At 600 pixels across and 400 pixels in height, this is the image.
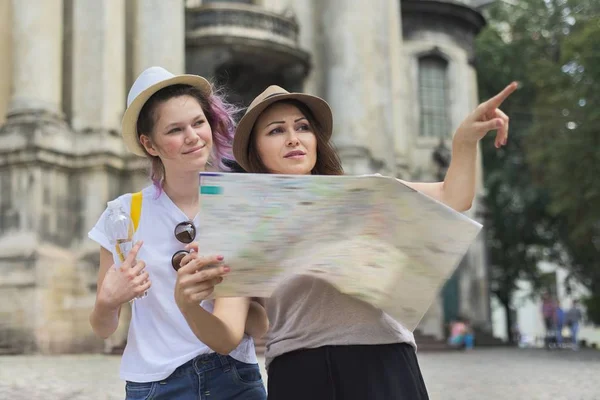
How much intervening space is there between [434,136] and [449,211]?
25.2 m

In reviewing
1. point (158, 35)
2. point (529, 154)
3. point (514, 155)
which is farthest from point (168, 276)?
point (514, 155)

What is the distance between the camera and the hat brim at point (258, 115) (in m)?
2.73

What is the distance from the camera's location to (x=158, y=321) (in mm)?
2750

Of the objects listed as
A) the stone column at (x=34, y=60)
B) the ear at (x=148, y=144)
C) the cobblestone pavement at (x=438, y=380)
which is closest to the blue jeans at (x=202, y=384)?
the ear at (x=148, y=144)

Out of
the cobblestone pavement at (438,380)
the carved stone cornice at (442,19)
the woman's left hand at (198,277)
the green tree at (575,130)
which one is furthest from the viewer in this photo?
the carved stone cornice at (442,19)

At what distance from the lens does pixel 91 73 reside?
17.3 m

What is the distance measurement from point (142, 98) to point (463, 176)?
1.04 meters

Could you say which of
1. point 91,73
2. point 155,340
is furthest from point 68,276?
point 155,340

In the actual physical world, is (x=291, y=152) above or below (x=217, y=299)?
above

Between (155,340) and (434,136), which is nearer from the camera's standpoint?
(155,340)

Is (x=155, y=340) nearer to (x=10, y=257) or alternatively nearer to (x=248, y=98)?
(x=10, y=257)

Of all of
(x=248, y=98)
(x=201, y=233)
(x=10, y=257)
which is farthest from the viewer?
(x=248, y=98)

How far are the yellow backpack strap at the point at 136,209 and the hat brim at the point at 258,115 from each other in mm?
350

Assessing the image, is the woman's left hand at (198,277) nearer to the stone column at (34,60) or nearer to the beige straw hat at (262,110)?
the beige straw hat at (262,110)
